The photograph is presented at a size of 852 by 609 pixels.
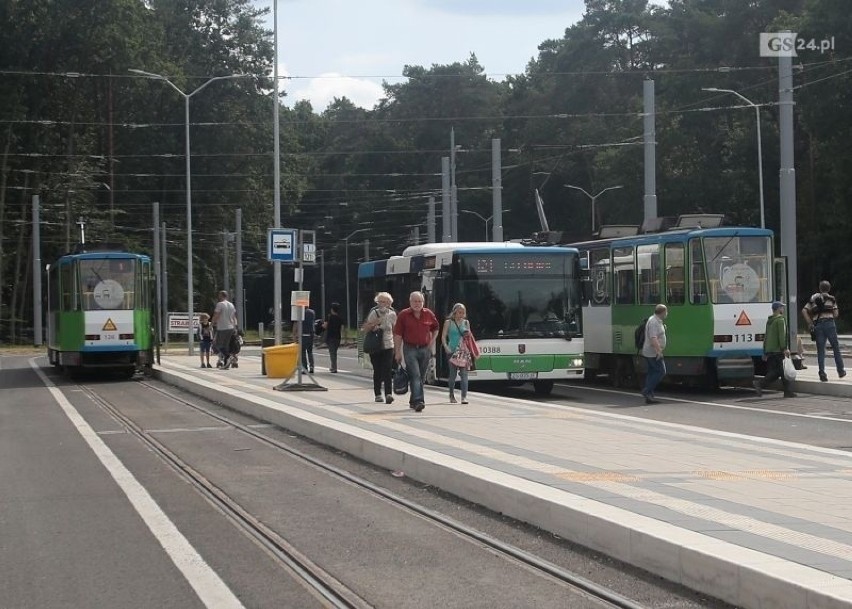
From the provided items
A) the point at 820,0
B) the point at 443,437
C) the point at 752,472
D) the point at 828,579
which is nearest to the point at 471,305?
the point at 443,437

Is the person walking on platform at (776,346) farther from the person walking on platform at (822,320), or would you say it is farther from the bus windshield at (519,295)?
the bus windshield at (519,295)

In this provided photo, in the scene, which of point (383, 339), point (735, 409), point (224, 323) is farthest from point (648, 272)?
point (224, 323)

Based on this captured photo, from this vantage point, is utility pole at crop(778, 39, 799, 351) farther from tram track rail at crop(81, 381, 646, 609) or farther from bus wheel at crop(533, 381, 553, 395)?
tram track rail at crop(81, 381, 646, 609)

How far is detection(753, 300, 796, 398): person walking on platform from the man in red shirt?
23.3ft

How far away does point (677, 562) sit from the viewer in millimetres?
7699

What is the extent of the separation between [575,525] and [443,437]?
5625 millimetres

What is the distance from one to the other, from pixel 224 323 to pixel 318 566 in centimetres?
2497

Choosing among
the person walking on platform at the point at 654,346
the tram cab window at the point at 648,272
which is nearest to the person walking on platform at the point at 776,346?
the person walking on platform at the point at 654,346

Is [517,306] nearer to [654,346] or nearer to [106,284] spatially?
[654,346]

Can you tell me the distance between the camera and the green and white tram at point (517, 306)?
24.5 metres

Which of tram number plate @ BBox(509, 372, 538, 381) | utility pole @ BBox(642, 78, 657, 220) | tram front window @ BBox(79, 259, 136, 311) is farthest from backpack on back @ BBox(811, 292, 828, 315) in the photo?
tram front window @ BBox(79, 259, 136, 311)

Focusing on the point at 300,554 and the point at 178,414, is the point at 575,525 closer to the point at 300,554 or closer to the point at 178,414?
the point at 300,554

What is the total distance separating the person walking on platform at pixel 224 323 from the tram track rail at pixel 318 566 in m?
16.9

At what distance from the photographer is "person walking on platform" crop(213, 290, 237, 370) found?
107ft
